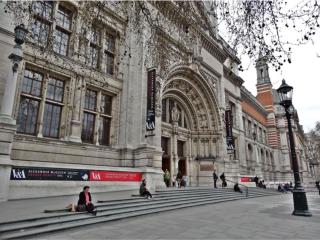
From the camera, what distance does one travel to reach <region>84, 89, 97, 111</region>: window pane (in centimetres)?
1581

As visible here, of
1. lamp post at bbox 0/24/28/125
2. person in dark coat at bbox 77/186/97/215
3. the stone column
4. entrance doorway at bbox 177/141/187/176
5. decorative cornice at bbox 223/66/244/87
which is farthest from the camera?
decorative cornice at bbox 223/66/244/87

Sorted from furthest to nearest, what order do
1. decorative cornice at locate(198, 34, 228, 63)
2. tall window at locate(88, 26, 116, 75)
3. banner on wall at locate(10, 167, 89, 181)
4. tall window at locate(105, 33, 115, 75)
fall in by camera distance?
decorative cornice at locate(198, 34, 228, 63) → tall window at locate(105, 33, 115, 75) → tall window at locate(88, 26, 116, 75) → banner on wall at locate(10, 167, 89, 181)

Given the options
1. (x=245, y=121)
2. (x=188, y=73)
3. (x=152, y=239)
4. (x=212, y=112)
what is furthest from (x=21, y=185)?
(x=245, y=121)

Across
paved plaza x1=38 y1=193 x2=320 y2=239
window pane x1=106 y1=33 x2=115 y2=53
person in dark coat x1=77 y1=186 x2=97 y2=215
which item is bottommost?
paved plaza x1=38 y1=193 x2=320 y2=239

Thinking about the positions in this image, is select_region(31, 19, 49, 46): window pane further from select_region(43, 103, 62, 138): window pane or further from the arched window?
the arched window

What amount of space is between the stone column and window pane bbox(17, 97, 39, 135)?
196cm

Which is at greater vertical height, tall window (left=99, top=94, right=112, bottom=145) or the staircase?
tall window (left=99, top=94, right=112, bottom=145)

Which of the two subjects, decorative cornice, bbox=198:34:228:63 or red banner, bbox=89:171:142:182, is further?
decorative cornice, bbox=198:34:228:63

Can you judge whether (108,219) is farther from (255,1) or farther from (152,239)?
(255,1)

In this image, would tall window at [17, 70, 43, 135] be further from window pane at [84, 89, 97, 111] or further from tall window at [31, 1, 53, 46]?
window pane at [84, 89, 97, 111]

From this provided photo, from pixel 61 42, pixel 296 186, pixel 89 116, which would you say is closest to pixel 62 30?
pixel 61 42

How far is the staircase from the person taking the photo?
6.30m

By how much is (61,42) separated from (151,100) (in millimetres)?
6553

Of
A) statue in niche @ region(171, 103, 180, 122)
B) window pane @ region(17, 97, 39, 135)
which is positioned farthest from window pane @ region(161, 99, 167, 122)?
window pane @ region(17, 97, 39, 135)
